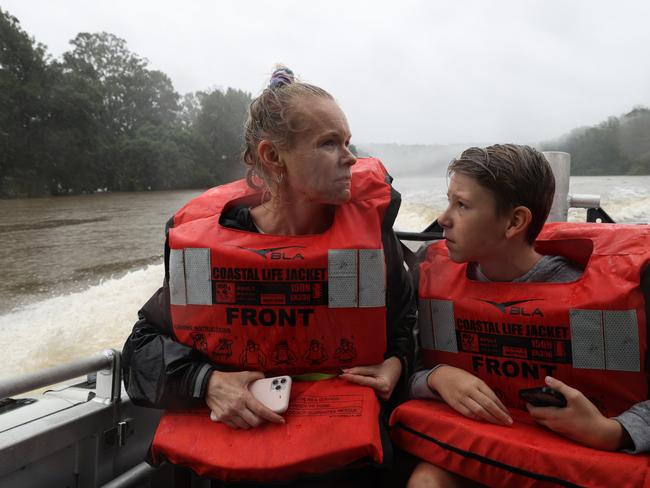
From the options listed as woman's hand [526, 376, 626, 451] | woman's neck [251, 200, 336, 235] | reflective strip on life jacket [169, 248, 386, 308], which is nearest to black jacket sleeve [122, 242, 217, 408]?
reflective strip on life jacket [169, 248, 386, 308]

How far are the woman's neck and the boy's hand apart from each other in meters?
0.56

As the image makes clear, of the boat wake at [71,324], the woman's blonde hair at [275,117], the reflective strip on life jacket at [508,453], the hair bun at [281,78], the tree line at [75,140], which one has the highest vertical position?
the tree line at [75,140]

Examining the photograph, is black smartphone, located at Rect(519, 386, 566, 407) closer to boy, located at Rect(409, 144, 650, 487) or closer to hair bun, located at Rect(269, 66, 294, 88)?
boy, located at Rect(409, 144, 650, 487)

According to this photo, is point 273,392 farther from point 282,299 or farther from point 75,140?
point 75,140

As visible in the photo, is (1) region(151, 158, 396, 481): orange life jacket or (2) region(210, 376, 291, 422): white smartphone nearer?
(2) region(210, 376, 291, 422): white smartphone

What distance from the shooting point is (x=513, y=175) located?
4.72 ft

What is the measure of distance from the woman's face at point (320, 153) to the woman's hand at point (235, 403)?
1.81 feet

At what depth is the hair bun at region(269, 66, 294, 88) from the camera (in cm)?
150

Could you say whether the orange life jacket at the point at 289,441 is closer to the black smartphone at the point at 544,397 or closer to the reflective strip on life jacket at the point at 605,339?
the black smartphone at the point at 544,397

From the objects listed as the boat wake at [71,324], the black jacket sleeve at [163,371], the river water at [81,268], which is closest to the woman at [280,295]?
the black jacket sleeve at [163,371]

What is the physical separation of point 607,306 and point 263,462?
918mm

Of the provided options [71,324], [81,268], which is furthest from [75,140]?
[71,324]

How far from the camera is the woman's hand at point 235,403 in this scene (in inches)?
49.0

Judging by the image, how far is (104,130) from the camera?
1064 inches
